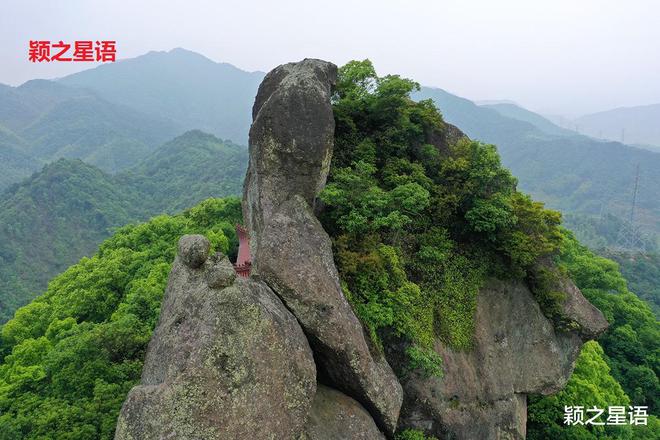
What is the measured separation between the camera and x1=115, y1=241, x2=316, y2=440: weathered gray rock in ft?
26.1

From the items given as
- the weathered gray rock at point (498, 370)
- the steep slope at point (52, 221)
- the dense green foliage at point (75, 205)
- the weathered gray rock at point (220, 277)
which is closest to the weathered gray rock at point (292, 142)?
the weathered gray rock at point (220, 277)

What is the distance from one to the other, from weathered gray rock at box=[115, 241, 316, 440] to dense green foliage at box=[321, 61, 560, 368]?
128 inches

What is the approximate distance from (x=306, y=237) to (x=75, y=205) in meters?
98.2

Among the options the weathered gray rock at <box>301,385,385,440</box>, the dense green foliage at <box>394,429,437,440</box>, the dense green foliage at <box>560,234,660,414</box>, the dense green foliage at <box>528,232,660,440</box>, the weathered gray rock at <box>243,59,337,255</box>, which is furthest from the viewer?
the dense green foliage at <box>560,234,660,414</box>

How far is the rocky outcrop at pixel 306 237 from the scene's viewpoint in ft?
34.7

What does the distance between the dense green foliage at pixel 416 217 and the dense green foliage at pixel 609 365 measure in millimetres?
6883

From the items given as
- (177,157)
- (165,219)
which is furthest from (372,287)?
(177,157)

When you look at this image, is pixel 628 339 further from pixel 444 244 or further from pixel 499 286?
pixel 444 244

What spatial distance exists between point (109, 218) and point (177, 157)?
2066 inches

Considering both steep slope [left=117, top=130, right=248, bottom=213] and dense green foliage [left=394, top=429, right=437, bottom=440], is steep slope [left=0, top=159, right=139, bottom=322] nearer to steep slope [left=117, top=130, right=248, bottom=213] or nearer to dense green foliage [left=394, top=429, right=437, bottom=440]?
steep slope [left=117, top=130, right=248, bottom=213]

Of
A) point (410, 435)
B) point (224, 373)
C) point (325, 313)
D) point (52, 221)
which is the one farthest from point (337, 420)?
point (52, 221)

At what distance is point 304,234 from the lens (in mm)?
11664

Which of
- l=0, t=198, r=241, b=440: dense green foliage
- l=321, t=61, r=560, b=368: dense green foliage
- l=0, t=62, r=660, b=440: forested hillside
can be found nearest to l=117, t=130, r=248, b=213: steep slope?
l=0, t=198, r=241, b=440: dense green foliage

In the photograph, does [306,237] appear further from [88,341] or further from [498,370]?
[88,341]
